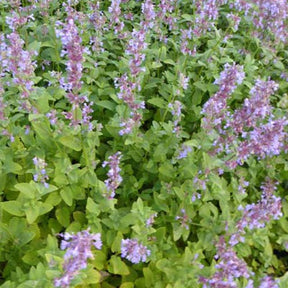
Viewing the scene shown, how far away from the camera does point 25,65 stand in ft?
10.4

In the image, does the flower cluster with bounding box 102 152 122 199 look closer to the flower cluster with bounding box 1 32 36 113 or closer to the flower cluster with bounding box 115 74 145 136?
the flower cluster with bounding box 115 74 145 136

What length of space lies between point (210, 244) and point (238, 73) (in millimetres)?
1538

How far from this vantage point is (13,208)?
335 centimetres

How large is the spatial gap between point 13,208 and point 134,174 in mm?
1436

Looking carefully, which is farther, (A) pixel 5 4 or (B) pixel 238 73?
(A) pixel 5 4

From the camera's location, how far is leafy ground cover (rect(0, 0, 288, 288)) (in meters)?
3.30

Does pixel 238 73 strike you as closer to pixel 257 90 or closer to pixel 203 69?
pixel 257 90

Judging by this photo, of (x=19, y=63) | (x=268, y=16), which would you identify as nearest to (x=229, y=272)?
(x=19, y=63)

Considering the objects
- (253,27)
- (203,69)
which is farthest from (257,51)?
(203,69)

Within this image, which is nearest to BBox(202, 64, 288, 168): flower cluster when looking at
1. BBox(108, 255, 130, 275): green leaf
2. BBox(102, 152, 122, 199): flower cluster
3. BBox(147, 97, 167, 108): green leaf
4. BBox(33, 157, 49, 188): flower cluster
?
BBox(147, 97, 167, 108): green leaf

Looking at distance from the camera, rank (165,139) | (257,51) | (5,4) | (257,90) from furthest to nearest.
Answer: (257,51)
(5,4)
(165,139)
(257,90)

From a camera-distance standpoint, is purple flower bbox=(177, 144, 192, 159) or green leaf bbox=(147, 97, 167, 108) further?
green leaf bbox=(147, 97, 167, 108)

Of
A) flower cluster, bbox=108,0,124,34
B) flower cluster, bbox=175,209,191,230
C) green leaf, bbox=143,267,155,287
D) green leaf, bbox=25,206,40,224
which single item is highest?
flower cluster, bbox=108,0,124,34

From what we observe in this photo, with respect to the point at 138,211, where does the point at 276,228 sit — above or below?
below
